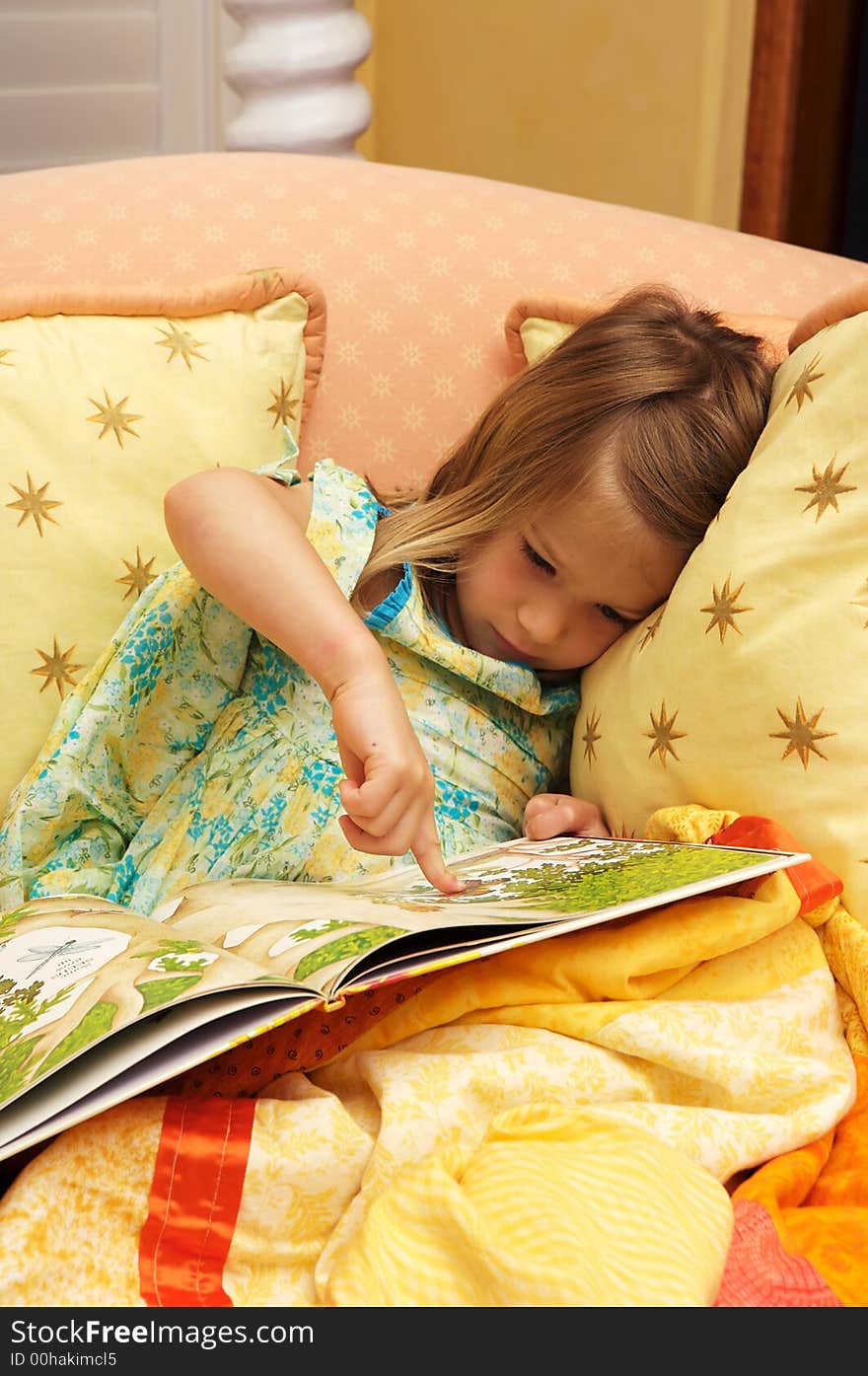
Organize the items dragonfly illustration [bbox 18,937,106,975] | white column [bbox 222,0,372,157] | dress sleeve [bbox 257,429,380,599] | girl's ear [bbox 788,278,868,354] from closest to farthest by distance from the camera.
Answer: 1. dragonfly illustration [bbox 18,937,106,975]
2. girl's ear [bbox 788,278,868,354]
3. dress sleeve [bbox 257,429,380,599]
4. white column [bbox 222,0,372,157]

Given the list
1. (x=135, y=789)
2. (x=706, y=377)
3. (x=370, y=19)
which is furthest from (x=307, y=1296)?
(x=370, y=19)

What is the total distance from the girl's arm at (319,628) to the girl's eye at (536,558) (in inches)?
5.6

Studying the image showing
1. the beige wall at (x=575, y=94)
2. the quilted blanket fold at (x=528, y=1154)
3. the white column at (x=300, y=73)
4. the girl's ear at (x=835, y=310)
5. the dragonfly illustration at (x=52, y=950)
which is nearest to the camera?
the quilted blanket fold at (x=528, y=1154)

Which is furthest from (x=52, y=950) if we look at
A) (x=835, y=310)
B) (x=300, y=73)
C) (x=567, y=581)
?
(x=300, y=73)

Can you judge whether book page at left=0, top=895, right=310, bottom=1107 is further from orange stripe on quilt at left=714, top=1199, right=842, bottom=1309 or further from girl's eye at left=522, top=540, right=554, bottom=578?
girl's eye at left=522, top=540, right=554, bottom=578

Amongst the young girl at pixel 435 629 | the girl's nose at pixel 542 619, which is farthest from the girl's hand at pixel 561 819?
the girl's nose at pixel 542 619

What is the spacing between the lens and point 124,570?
0.91m

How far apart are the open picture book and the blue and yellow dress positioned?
154 mm

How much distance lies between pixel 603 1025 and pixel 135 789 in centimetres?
44

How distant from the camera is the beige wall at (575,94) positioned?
183 cm

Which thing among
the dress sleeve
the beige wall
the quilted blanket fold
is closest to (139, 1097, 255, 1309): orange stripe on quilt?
the quilted blanket fold

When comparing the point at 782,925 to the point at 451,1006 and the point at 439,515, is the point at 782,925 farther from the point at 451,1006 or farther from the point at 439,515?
the point at 439,515

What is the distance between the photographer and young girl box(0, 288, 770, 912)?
2.73ft

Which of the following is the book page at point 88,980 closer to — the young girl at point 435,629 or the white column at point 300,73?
the young girl at point 435,629
